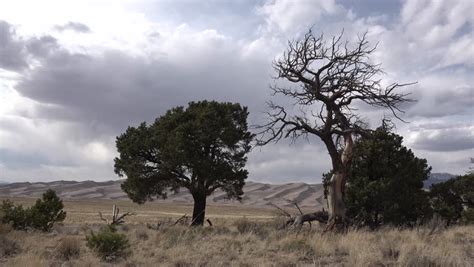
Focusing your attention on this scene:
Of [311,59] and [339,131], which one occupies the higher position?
[311,59]

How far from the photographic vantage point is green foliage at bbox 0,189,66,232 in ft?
77.1

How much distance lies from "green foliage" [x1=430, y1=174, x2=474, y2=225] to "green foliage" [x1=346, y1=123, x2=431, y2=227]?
16.8ft

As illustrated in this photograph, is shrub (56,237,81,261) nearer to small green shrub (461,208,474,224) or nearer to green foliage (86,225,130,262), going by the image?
green foliage (86,225,130,262)

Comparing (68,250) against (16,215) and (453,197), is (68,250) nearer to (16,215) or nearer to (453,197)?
(16,215)

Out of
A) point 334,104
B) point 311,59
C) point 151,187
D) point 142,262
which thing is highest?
point 311,59

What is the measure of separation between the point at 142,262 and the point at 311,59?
11.8m

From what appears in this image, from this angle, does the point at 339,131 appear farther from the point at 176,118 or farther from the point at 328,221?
the point at 176,118

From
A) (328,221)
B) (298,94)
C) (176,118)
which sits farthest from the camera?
(176,118)

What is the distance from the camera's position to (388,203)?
25906mm

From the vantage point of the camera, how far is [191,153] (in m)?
31.8

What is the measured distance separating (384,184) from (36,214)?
18409mm

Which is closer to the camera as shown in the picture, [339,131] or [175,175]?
[339,131]

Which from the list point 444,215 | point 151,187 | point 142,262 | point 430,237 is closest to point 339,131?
point 430,237

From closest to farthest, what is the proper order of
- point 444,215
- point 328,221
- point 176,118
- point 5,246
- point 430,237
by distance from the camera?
point 5,246, point 430,237, point 328,221, point 444,215, point 176,118
